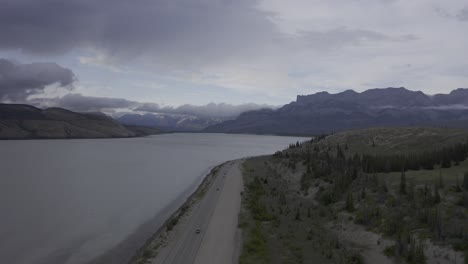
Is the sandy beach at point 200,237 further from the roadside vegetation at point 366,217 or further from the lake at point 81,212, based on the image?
the lake at point 81,212

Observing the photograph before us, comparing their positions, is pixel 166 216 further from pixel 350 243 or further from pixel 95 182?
pixel 95 182

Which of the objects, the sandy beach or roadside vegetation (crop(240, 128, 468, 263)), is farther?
the sandy beach

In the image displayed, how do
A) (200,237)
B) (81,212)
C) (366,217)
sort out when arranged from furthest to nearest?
(81,212) < (200,237) < (366,217)

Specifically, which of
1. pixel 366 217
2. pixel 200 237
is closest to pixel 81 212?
pixel 200 237

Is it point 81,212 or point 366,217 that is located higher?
point 366,217

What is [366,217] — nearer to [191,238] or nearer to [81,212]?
[191,238]

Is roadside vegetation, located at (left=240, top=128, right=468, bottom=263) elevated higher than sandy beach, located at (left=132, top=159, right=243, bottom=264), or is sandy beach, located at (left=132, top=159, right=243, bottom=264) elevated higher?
roadside vegetation, located at (left=240, top=128, right=468, bottom=263)

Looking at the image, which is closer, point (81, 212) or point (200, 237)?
point (200, 237)

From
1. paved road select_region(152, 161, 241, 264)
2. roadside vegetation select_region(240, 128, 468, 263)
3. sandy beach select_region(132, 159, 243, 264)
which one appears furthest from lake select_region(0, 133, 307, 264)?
roadside vegetation select_region(240, 128, 468, 263)

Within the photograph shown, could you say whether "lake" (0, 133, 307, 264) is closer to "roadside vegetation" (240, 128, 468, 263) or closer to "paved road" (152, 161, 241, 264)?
"paved road" (152, 161, 241, 264)

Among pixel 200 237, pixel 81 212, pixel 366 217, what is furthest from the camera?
pixel 81 212

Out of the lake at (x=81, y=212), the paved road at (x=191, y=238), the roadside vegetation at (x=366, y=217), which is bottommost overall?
the lake at (x=81, y=212)

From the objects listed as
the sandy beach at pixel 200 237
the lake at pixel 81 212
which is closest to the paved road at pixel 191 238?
the sandy beach at pixel 200 237

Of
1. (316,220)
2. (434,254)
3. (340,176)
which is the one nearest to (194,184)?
(340,176)
